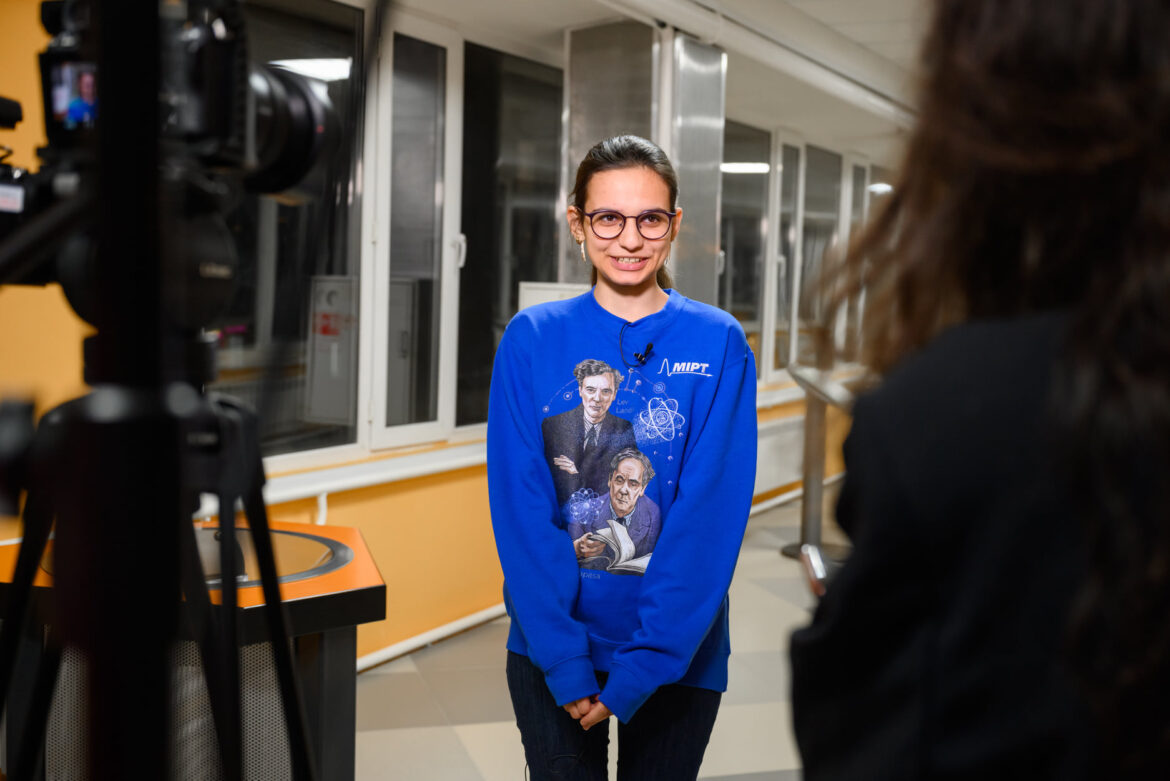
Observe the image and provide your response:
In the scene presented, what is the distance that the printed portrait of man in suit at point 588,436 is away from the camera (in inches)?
56.7

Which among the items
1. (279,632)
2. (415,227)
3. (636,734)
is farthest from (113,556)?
(415,227)

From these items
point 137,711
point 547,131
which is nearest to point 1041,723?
point 137,711

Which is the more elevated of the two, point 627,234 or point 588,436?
point 627,234

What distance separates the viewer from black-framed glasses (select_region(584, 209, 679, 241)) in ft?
5.00

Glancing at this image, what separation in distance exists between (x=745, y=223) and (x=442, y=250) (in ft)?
10.5

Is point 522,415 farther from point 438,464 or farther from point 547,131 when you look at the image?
point 547,131

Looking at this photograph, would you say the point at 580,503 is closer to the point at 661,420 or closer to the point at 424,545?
the point at 661,420

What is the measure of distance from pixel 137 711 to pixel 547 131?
401 cm

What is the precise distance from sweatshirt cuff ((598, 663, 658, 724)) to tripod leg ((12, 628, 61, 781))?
0.76 metres

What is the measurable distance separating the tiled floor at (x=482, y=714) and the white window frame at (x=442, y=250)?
2.81 ft

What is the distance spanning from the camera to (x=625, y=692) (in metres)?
1.33

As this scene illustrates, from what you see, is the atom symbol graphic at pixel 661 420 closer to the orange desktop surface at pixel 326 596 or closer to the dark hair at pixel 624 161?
the dark hair at pixel 624 161

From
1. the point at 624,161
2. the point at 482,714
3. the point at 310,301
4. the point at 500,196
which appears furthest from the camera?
the point at 500,196

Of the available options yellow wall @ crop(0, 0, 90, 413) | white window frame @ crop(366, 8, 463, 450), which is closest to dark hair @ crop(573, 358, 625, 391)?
yellow wall @ crop(0, 0, 90, 413)
